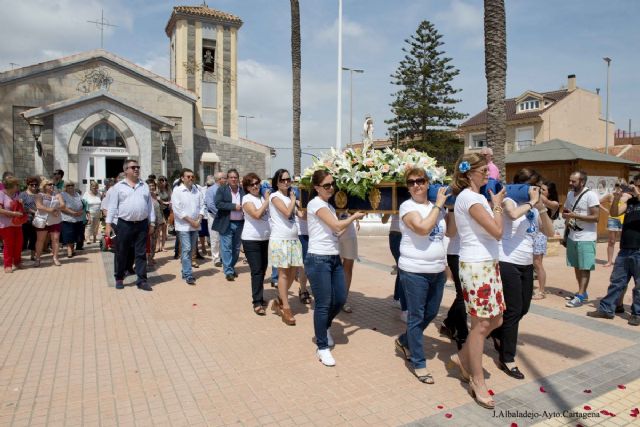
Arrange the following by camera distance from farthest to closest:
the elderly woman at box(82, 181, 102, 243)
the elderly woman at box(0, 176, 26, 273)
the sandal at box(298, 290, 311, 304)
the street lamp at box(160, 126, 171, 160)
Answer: the street lamp at box(160, 126, 171, 160)
the elderly woman at box(82, 181, 102, 243)
the elderly woman at box(0, 176, 26, 273)
the sandal at box(298, 290, 311, 304)

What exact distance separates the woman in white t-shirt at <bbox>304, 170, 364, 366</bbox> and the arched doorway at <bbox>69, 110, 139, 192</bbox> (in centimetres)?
1862

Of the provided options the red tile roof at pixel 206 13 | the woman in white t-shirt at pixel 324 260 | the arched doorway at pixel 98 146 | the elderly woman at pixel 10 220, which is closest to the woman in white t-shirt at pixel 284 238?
the woman in white t-shirt at pixel 324 260

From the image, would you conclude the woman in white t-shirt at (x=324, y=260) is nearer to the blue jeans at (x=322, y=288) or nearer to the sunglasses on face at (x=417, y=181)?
the blue jeans at (x=322, y=288)

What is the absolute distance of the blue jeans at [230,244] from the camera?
8102 millimetres

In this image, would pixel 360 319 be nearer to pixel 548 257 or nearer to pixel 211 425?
pixel 211 425

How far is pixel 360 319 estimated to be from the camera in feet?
19.0

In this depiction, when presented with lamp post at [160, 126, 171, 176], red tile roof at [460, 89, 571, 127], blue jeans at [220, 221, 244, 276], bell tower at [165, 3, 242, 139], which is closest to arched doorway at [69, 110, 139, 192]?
lamp post at [160, 126, 171, 176]

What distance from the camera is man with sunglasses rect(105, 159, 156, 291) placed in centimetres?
704

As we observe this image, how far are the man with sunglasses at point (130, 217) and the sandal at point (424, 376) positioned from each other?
4941 mm

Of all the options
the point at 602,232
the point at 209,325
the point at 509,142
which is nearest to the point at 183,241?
the point at 209,325

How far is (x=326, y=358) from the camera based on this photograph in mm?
4254

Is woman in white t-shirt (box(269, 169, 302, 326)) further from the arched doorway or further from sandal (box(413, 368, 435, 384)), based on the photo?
the arched doorway

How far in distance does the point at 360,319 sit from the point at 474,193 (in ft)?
9.45

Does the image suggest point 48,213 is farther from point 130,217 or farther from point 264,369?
point 264,369
